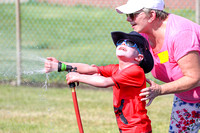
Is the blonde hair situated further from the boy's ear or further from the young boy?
the boy's ear

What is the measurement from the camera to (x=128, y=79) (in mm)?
2943

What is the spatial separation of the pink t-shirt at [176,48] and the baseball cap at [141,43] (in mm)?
146

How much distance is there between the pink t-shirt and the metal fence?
4.39 meters

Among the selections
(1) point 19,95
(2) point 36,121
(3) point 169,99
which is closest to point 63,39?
(1) point 19,95

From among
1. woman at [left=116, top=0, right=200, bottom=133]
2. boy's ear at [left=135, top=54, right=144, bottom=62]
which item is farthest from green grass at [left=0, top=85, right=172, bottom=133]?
boy's ear at [left=135, top=54, right=144, bottom=62]

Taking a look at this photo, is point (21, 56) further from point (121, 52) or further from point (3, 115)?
point (121, 52)

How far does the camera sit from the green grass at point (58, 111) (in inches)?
199

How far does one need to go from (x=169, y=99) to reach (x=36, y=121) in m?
2.56

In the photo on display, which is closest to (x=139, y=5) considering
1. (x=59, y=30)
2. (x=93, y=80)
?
(x=93, y=80)

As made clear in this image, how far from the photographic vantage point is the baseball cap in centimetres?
306

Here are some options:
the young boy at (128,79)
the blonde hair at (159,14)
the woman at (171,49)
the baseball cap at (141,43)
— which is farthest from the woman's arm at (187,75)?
the blonde hair at (159,14)

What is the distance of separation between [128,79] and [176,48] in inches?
18.3

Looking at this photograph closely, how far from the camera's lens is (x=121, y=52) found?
9.96ft

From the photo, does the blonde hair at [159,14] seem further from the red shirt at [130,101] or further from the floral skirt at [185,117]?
the floral skirt at [185,117]
